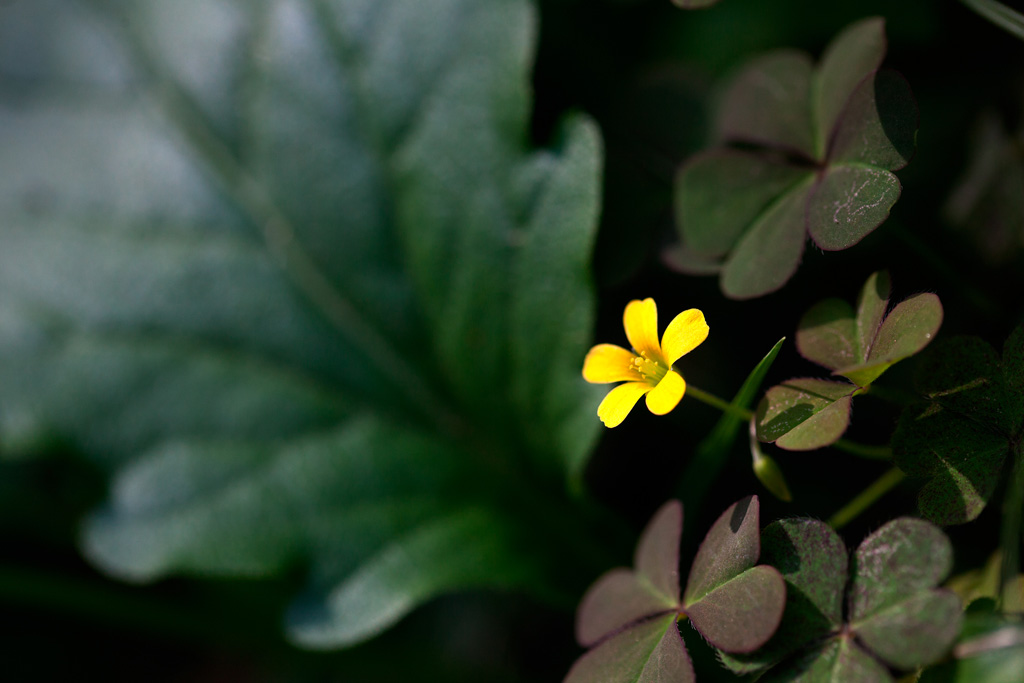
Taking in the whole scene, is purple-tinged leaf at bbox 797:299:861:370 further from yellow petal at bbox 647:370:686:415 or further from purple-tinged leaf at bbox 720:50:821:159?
purple-tinged leaf at bbox 720:50:821:159

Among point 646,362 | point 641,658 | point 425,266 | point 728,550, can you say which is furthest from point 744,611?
point 425,266

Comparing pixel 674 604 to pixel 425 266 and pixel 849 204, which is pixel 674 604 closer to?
pixel 849 204

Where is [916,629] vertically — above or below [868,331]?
below

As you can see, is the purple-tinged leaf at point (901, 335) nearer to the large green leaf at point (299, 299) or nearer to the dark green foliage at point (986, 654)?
the dark green foliage at point (986, 654)

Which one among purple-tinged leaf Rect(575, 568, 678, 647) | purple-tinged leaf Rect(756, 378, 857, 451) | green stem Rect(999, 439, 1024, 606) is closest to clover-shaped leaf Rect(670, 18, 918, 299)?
purple-tinged leaf Rect(756, 378, 857, 451)

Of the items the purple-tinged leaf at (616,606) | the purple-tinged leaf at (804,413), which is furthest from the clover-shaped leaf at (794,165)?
the purple-tinged leaf at (616,606)

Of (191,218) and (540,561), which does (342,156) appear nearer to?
(191,218)
